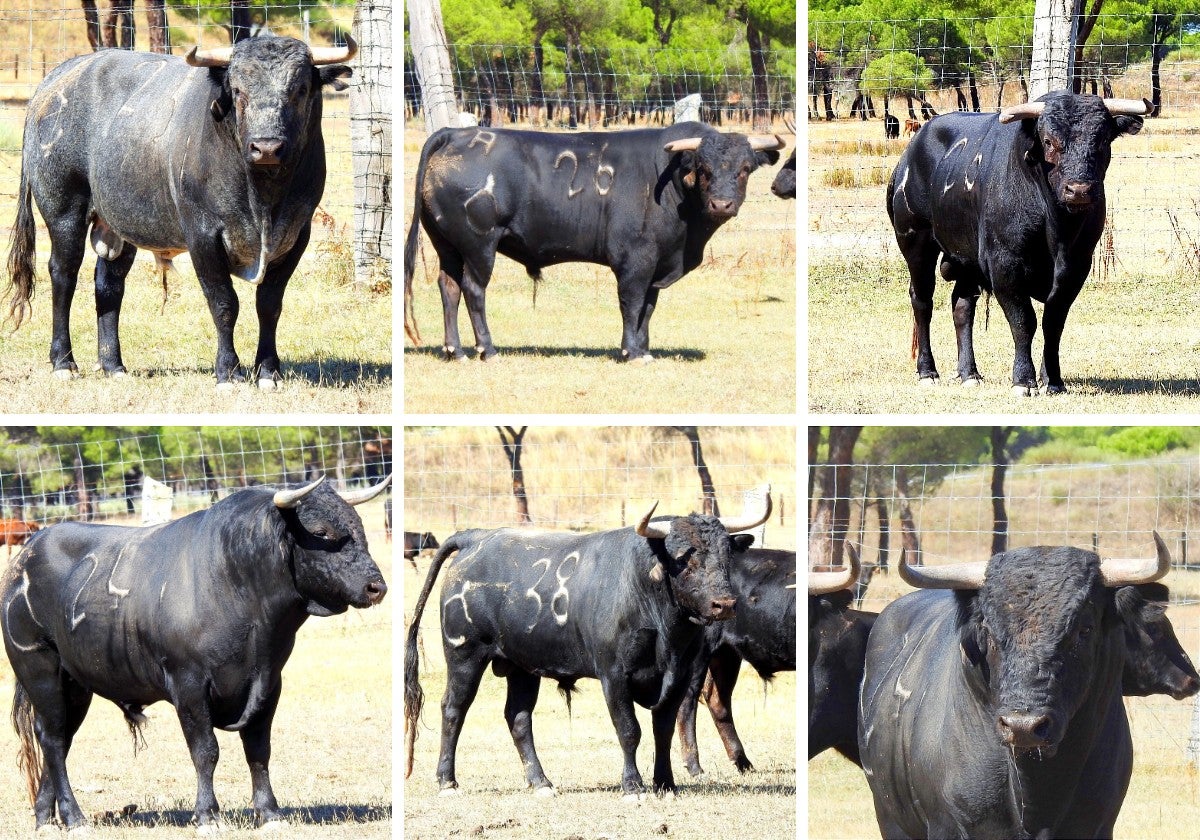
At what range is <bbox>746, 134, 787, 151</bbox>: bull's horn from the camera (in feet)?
39.2

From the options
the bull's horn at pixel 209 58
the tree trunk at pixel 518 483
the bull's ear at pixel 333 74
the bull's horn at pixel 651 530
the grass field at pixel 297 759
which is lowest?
the grass field at pixel 297 759

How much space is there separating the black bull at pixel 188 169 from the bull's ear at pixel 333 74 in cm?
2

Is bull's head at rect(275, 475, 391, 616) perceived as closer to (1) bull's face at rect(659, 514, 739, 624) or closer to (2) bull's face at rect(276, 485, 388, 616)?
(2) bull's face at rect(276, 485, 388, 616)

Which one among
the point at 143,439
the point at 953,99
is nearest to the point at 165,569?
the point at 143,439

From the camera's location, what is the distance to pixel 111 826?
8.61 m

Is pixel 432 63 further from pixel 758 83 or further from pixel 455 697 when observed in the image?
pixel 758 83

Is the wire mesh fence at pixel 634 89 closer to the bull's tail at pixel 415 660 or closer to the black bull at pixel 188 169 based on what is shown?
the black bull at pixel 188 169

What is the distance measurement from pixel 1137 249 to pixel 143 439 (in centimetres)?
1245

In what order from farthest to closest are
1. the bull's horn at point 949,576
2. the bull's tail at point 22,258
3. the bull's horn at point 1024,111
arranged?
the bull's tail at point 22,258 < the bull's horn at point 1024,111 < the bull's horn at point 949,576

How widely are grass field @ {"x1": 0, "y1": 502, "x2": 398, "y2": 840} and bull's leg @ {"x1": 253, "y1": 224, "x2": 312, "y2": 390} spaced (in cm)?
209

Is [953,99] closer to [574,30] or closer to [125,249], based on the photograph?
[574,30]

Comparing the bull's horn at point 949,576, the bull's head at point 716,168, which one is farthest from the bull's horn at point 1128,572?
the bull's head at point 716,168

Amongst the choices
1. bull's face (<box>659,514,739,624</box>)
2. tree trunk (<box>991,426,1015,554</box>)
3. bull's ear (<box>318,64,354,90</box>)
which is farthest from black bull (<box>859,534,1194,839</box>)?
tree trunk (<box>991,426,1015,554</box>)

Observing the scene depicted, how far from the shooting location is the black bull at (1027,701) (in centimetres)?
607
